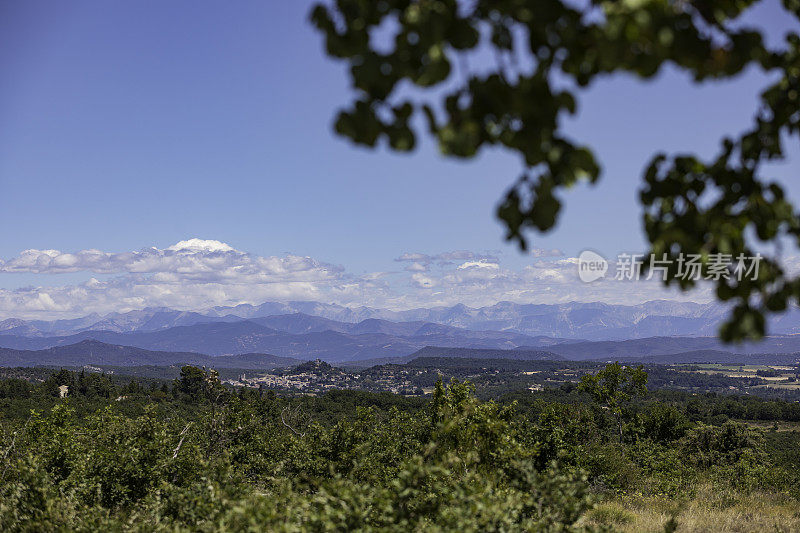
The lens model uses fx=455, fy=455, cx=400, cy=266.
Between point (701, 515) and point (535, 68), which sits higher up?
point (535, 68)

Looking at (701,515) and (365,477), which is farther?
(365,477)

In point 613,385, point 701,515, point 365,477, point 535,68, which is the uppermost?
point 535,68

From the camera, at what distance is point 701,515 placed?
11.4 meters

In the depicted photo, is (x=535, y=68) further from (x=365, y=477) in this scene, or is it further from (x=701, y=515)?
(x=701, y=515)

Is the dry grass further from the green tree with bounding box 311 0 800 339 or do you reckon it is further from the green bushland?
the green tree with bounding box 311 0 800 339

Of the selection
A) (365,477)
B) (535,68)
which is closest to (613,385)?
(365,477)

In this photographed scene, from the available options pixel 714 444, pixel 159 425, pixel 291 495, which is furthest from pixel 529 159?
pixel 714 444

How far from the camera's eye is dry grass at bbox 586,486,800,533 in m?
10.2

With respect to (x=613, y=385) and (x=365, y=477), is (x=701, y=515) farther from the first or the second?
(x=613, y=385)

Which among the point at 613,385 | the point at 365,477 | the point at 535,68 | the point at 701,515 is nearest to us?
the point at 535,68

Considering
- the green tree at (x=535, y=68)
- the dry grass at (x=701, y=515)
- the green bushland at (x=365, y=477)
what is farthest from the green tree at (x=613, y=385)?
the green tree at (x=535, y=68)

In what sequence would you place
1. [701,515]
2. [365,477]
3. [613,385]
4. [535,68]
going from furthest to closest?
[613,385], [365,477], [701,515], [535,68]

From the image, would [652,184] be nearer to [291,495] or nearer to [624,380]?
[291,495]

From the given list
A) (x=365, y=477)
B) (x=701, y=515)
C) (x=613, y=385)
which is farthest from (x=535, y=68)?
(x=613, y=385)
